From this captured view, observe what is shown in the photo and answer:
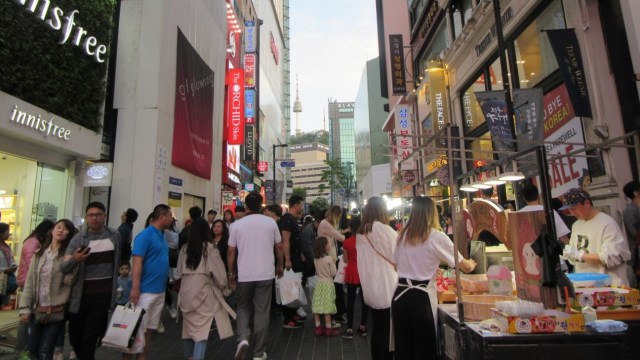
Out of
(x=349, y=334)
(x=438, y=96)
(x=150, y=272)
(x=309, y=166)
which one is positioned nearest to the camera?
(x=150, y=272)

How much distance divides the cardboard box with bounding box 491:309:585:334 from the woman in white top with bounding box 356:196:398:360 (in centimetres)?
161

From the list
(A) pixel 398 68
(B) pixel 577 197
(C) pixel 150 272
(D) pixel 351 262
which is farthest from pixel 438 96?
(C) pixel 150 272

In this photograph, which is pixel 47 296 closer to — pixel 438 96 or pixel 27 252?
pixel 27 252

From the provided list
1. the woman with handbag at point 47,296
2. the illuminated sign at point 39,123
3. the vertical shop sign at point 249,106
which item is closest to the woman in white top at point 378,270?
the woman with handbag at point 47,296

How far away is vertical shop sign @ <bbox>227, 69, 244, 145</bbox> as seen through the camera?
23461 mm

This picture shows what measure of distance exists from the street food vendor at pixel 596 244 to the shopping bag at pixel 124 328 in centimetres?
521

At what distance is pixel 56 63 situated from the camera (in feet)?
30.8

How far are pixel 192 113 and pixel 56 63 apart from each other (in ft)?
19.3

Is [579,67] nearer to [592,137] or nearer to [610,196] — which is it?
[592,137]

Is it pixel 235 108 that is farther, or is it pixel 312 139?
pixel 312 139

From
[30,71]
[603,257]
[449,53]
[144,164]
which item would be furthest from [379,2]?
[603,257]

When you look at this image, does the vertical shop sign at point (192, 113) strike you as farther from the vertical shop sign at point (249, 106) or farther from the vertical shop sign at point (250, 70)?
the vertical shop sign at point (250, 70)

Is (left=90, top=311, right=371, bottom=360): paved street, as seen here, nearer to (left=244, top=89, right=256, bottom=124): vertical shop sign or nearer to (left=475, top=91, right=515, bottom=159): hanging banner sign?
(left=475, top=91, right=515, bottom=159): hanging banner sign

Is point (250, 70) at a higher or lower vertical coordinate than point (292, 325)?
higher
